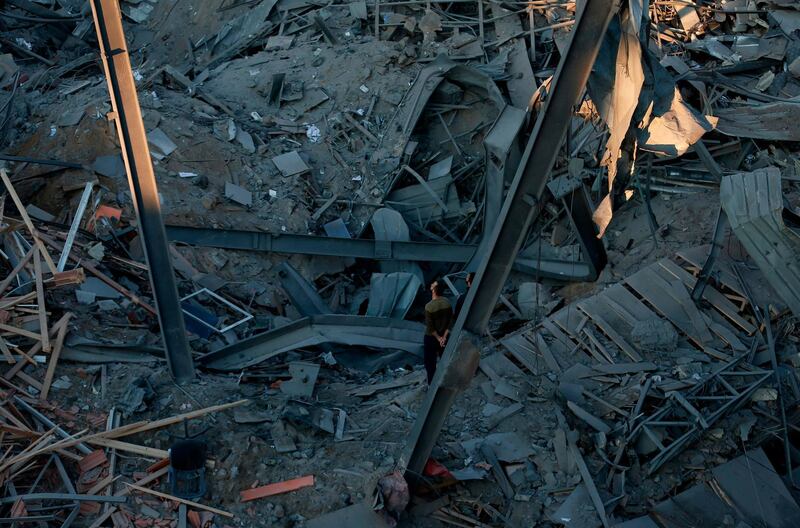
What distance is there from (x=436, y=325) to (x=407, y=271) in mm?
3681

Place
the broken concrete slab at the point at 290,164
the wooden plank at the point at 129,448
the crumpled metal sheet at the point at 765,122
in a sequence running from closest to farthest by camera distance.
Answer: the wooden plank at the point at 129,448
the crumpled metal sheet at the point at 765,122
the broken concrete slab at the point at 290,164

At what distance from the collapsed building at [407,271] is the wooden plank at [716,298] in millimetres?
37

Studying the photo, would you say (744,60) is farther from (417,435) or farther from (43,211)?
(43,211)

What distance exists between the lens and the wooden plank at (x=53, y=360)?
9062mm

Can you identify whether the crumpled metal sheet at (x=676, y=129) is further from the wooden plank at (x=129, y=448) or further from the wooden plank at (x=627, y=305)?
the wooden plank at (x=129, y=448)

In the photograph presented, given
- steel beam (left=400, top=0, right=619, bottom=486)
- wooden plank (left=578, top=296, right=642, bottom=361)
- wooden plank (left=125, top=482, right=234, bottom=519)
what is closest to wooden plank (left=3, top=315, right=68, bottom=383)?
wooden plank (left=125, top=482, right=234, bottom=519)

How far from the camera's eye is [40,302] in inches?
383

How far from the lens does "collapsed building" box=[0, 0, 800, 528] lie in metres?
8.41

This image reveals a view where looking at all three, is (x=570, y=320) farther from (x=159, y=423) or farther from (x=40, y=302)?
(x=40, y=302)

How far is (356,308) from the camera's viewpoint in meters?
12.3

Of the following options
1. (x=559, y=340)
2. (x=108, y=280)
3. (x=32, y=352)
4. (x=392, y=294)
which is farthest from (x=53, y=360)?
(x=559, y=340)

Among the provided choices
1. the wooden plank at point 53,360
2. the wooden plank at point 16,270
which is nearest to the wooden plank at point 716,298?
the wooden plank at point 53,360

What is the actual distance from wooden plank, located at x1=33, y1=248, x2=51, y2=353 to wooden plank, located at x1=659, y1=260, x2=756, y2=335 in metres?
6.76

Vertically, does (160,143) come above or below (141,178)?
below
